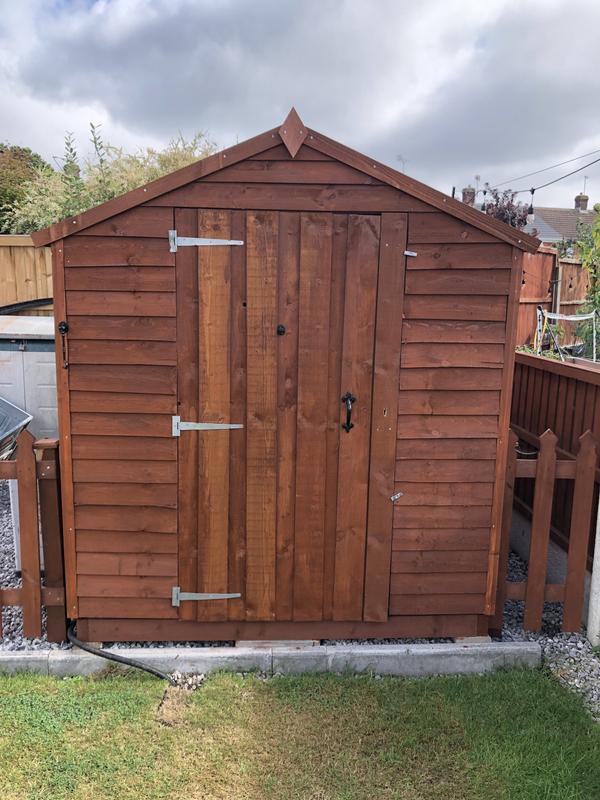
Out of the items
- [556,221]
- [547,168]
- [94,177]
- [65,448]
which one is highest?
[556,221]

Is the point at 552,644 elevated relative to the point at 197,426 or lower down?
lower down

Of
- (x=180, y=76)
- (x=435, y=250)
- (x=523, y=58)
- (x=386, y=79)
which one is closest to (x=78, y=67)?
(x=180, y=76)

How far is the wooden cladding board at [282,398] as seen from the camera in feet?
8.63

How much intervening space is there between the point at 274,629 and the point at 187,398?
1270 mm

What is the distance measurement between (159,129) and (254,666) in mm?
12574

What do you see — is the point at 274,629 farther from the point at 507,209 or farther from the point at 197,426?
the point at 507,209

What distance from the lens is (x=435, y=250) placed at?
268 centimetres

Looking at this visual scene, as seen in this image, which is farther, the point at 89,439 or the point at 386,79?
the point at 386,79

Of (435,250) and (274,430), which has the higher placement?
(435,250)

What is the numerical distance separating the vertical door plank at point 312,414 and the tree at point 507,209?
42.7ft

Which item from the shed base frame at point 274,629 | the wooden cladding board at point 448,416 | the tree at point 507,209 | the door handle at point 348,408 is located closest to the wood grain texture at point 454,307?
the wooden cladding board at point 448,416

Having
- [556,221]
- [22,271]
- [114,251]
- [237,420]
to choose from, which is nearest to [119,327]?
[114,251]

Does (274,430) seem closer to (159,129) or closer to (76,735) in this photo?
(76,735)

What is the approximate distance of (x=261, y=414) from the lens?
2.78 metres
